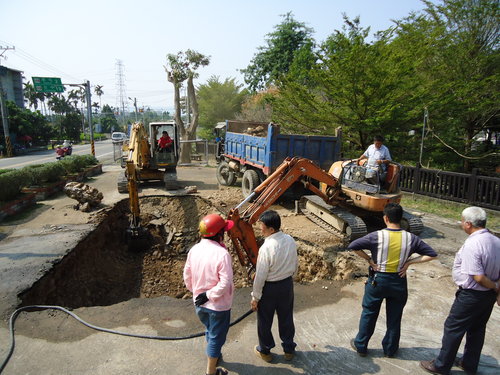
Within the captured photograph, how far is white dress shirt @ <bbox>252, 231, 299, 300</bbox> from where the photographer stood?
10.4 ft

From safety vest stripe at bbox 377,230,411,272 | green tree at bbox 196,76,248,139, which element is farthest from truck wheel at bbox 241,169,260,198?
green tree at bbox 196,76,248,139

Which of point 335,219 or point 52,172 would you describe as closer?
point 335,219

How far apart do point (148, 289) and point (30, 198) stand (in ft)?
19.8

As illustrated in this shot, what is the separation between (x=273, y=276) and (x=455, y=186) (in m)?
9.52

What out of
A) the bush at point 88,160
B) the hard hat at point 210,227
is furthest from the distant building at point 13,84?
the hard hat at point 210,227

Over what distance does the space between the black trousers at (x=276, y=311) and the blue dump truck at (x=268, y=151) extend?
631cm

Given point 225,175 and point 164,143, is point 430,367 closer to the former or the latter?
point 225,175

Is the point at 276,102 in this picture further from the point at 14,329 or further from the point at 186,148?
the point at 14,329

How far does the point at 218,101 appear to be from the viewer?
33312mm

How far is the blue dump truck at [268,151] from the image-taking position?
9453 millimetres

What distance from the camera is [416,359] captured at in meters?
3.59

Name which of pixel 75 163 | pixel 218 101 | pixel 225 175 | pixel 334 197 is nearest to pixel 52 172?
pixel 75 163

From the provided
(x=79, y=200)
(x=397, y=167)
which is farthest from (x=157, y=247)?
(x=397, y=167)

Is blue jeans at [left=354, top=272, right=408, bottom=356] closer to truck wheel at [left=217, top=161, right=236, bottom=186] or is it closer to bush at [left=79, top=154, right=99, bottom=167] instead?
truck wheel at [left=217, top=161, right=236, bottom=186]
